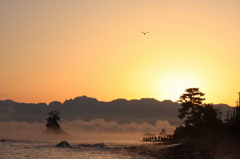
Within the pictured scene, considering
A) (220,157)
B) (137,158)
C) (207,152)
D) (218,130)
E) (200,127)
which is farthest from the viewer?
(200,127)

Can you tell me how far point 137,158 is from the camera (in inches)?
2286

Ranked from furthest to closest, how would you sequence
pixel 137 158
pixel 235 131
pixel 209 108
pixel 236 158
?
pixel 209 108 → pixel 235 131 → pixel 137 158 → pixel 236 158

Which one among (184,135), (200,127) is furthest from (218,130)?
(184,135)

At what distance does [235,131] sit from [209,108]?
2589 cm

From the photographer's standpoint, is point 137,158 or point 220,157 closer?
point 220,157

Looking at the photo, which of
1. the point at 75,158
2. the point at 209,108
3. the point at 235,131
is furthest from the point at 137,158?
the point at 209,108

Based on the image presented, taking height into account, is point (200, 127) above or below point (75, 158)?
above

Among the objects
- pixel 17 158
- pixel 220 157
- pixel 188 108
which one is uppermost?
pixel 188 108

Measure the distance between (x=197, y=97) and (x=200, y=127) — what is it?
9.34m

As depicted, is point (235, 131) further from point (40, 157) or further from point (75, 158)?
point (40, 157)

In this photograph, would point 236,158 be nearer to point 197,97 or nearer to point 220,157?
point 220,157

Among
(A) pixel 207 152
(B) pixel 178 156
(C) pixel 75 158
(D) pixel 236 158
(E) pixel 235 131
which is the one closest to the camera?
(D) pixel 236 158

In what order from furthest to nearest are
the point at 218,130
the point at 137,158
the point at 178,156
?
the point at 218,130, the point at 137,158, the point at 178,156

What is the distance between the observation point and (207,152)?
1843 inches
